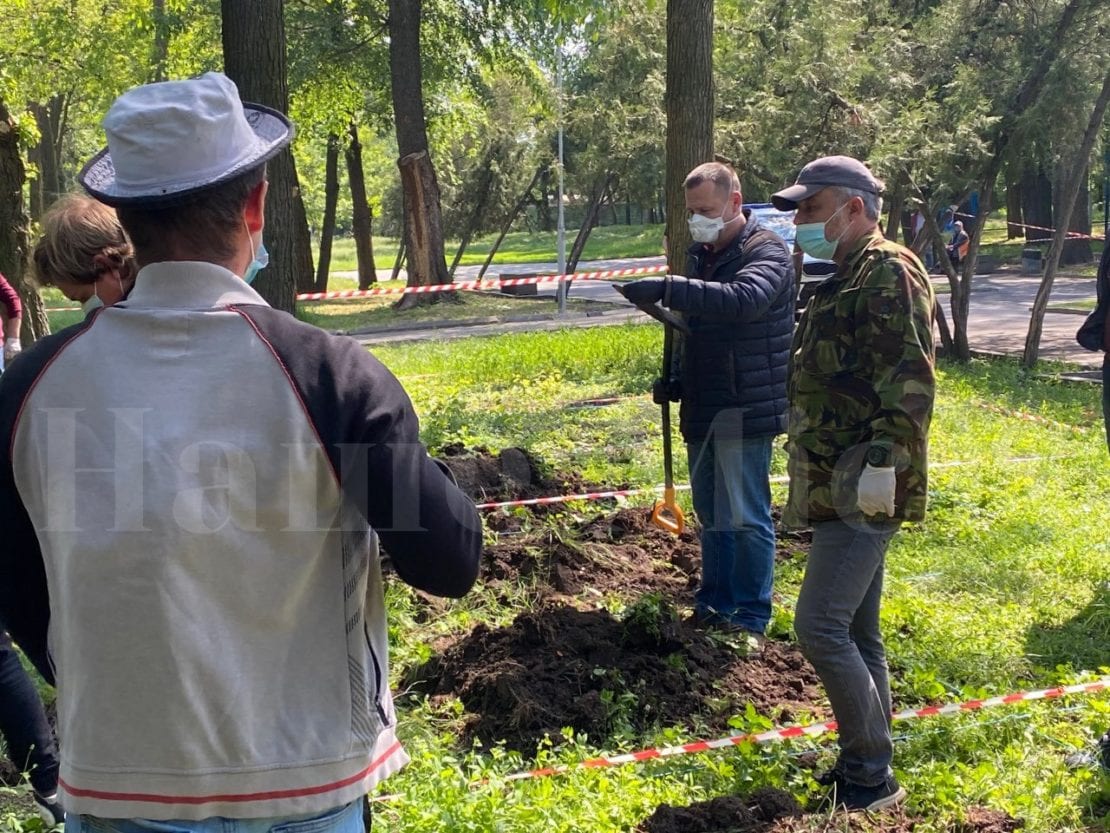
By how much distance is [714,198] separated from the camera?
4980mm

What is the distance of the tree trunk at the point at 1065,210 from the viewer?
11.4 m

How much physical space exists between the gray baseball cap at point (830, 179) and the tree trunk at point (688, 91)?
584 centimetres

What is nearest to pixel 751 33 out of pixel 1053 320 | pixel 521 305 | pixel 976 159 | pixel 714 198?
pixel 976 159

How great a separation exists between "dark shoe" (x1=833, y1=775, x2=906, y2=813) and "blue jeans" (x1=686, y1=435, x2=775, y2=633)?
59.0 inches

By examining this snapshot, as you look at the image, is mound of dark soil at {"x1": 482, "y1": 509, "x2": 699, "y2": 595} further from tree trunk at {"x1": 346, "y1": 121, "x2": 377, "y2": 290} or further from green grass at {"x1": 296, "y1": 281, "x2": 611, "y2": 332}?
tree trunk at {"x1": 346, "y1": 121, "x2": 377, "y2": 290}

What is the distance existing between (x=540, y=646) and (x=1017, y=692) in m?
1.90

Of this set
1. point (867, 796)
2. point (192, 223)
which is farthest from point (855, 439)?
point (192, 223)

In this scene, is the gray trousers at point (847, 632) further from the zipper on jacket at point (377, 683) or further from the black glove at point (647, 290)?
the zipper on jacket at point (377, 683)

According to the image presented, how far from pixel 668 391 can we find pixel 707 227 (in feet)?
2.63

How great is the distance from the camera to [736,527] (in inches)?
205

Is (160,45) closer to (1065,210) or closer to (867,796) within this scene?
(1065,210)

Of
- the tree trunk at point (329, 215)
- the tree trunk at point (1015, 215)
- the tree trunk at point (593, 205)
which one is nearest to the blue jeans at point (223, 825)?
the tree trunk at point (593, 205)

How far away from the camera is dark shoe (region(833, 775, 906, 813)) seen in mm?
3674

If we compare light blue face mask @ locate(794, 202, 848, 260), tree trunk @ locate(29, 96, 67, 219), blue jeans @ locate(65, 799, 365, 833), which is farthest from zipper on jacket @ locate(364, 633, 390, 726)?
tree trunk @ locate(29, 96, 67, 219)
